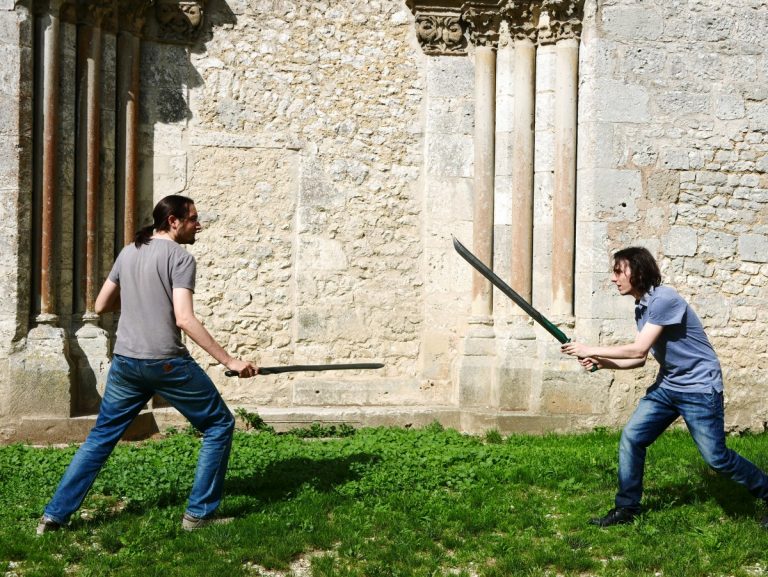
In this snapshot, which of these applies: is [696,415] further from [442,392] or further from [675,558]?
[442,392]

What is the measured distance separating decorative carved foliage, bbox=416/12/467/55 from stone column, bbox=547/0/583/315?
0.93 m

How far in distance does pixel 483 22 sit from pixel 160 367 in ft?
16.3

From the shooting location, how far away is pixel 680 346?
4.50 meters

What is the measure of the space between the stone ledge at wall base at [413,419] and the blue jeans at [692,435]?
2.67m

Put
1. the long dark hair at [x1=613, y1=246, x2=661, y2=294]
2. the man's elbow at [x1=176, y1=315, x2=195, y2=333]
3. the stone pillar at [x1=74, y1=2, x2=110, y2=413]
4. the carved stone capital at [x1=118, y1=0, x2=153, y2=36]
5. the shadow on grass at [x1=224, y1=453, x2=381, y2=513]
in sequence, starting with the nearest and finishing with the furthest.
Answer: the man's elbow at [x1=176, y1=315, x2=195, y2=333], the long dark hair at [x1=613, y1=246, x2=661, y2=294], the shadow on grass at [x1=224, y1=453, x2=381, y2=513], the stone pillar at [x1=74, y1=2, x2=110, y2=413], the carved stone capital at [x1=118, y1=0, x2=153, y2=36]

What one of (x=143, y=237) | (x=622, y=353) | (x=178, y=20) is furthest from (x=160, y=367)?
(x=178, y=20)

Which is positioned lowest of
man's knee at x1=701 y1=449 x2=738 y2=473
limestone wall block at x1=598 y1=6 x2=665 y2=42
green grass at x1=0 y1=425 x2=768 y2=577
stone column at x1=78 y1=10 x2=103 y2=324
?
green grass at x1=0 y1=425 x2=768 y2=577

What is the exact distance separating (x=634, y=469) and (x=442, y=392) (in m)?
3.57

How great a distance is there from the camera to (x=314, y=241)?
8.11 m

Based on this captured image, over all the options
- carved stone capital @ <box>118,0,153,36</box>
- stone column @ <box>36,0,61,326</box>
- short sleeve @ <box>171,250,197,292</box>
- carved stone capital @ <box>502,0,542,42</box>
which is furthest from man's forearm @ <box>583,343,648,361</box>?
carved stone capital @ <box>118,0,153,36</box>

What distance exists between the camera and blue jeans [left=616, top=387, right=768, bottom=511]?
4.41 meters

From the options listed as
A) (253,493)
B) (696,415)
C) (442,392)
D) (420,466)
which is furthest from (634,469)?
(442,392)

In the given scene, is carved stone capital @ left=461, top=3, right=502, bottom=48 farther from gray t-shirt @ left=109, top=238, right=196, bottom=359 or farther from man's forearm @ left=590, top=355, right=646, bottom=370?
gray t-shirt @ left=109, top=238, right=196, bottom=359

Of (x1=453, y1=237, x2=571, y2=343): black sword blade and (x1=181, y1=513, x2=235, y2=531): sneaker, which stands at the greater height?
(x1=453, y1=237, x2=571, y2=343): black sword blade
